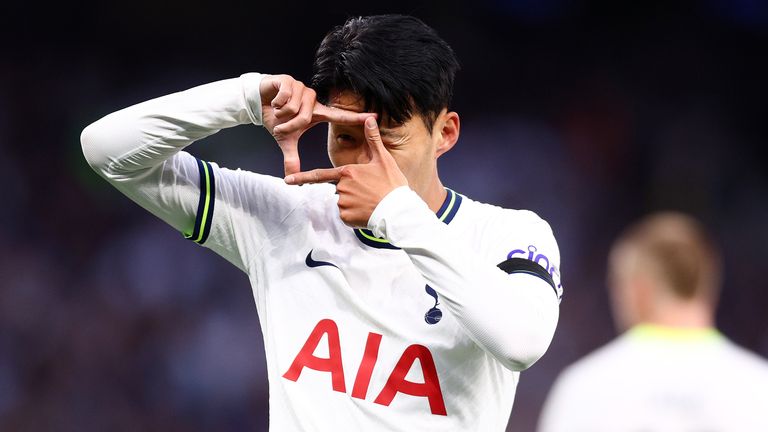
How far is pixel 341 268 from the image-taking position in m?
2.67

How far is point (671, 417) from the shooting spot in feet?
6.55

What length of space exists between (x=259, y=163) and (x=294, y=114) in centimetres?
496

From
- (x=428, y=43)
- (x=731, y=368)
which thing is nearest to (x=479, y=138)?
(x=428, y=43)

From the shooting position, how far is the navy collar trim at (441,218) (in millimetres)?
2688

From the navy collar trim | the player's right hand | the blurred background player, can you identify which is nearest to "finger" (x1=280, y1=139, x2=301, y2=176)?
the player's right hand

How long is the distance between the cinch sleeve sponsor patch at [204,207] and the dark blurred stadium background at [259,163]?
410 cm

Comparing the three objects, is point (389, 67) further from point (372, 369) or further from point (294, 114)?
point (372, 369)

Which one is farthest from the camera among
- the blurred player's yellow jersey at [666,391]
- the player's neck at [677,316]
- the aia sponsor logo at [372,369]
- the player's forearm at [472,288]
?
the aia sponsor logo at [372,369]

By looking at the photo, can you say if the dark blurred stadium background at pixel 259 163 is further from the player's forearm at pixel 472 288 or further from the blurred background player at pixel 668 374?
the blurred background player at pixel 668 374

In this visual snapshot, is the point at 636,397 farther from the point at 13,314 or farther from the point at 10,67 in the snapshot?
the point at 10,67

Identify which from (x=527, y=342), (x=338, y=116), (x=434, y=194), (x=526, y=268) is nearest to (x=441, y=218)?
(x=434, y=194)

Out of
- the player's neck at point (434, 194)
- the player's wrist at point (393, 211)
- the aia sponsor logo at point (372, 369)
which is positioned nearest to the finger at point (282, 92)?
the player's wrist at point (393, 211)

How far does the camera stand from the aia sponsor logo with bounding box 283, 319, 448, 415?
98.9 inches

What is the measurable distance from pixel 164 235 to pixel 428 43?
484 centimetres
